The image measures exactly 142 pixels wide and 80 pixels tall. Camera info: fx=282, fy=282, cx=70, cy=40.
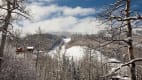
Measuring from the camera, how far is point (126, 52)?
33.0ft

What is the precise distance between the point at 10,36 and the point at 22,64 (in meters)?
13.0

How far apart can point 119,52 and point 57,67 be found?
80.9 meters

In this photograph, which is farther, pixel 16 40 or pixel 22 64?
pixel 22 64

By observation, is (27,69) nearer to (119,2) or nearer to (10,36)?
(10,36)

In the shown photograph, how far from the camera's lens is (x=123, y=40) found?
952 centimetres

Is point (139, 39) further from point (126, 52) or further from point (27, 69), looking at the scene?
point (27, 69)

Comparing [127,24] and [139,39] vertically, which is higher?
[127,24]

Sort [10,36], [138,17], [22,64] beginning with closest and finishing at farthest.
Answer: [138,17] < [10,36] < [22,64]

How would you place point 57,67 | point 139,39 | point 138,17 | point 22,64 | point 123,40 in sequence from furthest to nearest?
1. point 57,67
2. point 22,64
3. point 123,40
4. point 139,39
5. point 138,17

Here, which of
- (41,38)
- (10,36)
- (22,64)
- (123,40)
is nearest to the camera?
(123,40)

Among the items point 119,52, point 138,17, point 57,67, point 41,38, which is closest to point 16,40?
point 119,52

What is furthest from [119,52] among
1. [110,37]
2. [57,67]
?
[57,67]

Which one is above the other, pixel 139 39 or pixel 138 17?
pixel 138 17

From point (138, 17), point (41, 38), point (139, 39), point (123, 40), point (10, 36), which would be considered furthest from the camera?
point (41, 38)
